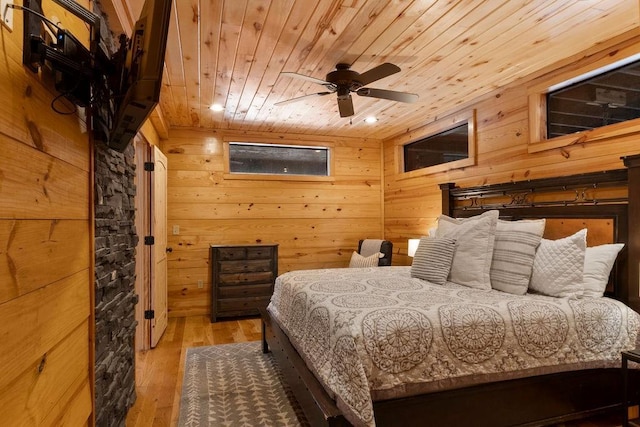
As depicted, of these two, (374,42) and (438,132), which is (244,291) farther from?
(374,42)

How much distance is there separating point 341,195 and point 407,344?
3.73 m

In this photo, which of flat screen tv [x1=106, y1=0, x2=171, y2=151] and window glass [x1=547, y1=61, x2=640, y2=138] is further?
window glass [x1=547, y1=61, x2=640, y2=138]

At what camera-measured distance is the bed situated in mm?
1811

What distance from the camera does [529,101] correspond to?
3.18m

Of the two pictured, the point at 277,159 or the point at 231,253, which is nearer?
the point at 231,253

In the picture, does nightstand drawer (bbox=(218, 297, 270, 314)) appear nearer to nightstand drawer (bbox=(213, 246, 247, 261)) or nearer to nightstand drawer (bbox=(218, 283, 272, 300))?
nightstand drawer (bbox=(218, 283, 272, 300))

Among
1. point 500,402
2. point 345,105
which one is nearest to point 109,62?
point 345,105

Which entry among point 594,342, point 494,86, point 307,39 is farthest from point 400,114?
point 594,342

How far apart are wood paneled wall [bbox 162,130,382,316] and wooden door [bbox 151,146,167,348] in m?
0.55

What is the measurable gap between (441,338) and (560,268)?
3.57ft

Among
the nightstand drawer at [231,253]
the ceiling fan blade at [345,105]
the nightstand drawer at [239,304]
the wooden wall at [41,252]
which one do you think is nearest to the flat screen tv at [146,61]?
the wooden wall at [41,252]

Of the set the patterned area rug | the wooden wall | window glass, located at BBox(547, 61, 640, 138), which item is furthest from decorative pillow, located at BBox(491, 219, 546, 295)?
the wooden wall

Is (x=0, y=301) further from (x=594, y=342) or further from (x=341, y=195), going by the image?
(x=341, y=195)

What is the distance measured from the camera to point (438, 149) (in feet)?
14.8
